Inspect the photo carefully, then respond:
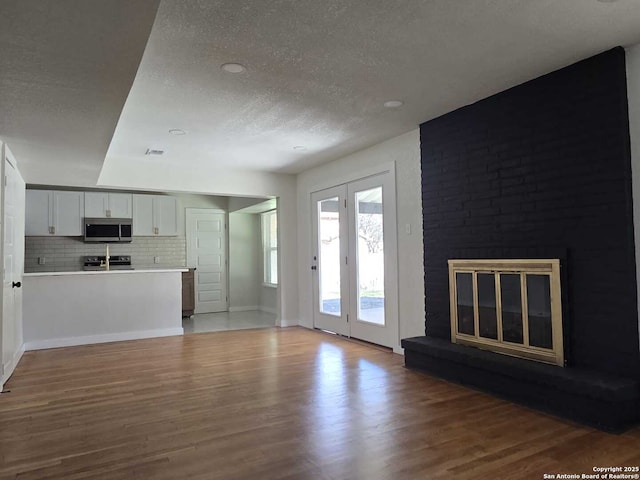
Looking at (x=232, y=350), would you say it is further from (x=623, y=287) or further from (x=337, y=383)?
(x=623, y=287)

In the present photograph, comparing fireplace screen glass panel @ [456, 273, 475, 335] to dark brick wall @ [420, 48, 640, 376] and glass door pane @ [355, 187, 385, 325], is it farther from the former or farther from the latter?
glass door pane @ [355, 187, 385, 325]

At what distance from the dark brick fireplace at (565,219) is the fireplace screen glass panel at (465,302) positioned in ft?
0.67

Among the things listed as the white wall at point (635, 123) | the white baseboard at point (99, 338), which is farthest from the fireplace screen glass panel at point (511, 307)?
the white baseboard at point (99, 338)

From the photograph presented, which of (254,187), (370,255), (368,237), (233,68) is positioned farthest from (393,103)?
(254,187)

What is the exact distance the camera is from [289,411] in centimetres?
320

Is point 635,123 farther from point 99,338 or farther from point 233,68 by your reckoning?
point 99,338

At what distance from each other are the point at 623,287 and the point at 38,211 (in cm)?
A: 819

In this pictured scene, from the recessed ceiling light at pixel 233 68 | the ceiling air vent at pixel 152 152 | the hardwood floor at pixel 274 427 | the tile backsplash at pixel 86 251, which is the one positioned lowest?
the hardwood floor at pixel 274 427

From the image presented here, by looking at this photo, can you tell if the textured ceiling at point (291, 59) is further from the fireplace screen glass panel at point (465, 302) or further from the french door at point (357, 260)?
the fireplace screen glass panel at point (465, 302)

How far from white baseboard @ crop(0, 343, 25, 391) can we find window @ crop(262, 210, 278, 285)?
15.0 feet

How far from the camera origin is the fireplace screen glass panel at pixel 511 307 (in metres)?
3.59

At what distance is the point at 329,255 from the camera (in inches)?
254

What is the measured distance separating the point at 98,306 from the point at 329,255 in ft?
10.5

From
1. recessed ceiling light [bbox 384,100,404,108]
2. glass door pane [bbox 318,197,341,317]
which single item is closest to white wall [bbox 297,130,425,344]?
recessed ceiling light [bbox 384,100,404,108]
